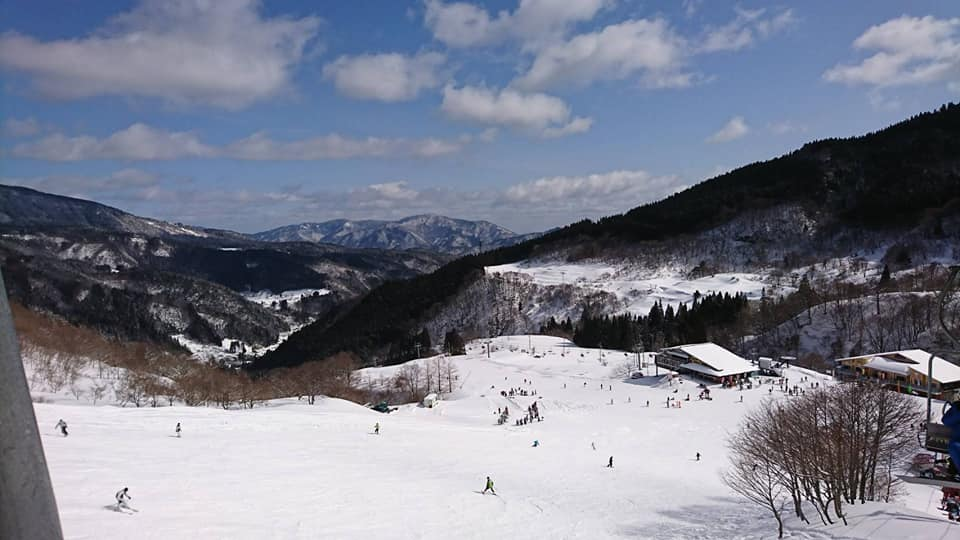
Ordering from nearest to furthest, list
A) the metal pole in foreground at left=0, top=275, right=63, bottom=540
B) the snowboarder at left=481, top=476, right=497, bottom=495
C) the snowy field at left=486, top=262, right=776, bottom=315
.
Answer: the metal pole in foreground at left=0, top=275, right=63, bottom=540 → the snowboarder at left=481, top=476, right=497, bottom=495 → the snowy field at left=486, top=262, right=776, bottom=315

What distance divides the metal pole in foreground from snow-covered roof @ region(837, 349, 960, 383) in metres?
66.7

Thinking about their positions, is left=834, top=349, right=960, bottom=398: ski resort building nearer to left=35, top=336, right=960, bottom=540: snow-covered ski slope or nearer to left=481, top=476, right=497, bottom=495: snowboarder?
left=35, top=336, right=960, bottom=540: snow-covered ski slope

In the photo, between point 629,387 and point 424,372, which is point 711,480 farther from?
point 424,372

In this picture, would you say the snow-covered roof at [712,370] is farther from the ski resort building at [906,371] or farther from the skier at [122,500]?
the skier at [122,500]

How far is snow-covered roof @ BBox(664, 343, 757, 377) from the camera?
198 ft

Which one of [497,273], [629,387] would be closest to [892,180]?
[497,273]

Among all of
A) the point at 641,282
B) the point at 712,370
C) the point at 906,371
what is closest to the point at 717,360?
the point at 712,370

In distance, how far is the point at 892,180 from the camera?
17400cm

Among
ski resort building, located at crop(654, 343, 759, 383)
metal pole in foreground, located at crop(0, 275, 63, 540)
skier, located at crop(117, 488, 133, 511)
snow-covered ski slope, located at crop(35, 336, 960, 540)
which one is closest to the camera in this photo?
metal pole in foreground, located at crop(0, 275, 63, 540)

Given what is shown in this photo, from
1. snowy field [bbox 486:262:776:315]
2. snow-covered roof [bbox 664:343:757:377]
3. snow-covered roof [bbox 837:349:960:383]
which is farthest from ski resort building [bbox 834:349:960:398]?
snowy field [bbox 486:262:776:315]

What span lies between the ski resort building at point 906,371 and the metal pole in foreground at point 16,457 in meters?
60.3

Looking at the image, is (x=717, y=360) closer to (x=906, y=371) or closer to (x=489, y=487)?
(x=906, y=371)

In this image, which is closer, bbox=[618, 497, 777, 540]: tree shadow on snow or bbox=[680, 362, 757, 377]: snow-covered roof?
bbox=[618, 497, 777, 540]: tree shadow on snow

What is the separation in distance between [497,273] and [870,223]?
357ft
